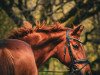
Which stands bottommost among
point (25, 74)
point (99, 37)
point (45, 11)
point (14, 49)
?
point (25, 74)

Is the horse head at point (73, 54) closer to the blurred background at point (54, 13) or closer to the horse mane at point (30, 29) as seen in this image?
the horse mane at point (30, 29)

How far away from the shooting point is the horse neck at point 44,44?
6242mm

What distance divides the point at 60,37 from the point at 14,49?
125 centimetres

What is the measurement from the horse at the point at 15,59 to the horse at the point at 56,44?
0.62 m

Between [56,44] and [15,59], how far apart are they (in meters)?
1.33

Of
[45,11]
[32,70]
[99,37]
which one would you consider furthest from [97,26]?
[32,70]

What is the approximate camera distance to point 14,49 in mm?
5348

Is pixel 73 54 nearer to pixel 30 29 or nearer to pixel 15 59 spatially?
pixel 30 29

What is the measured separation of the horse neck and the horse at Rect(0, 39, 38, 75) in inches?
24.2

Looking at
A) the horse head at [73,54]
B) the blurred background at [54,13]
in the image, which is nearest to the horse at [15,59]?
the horse head at [73,54]

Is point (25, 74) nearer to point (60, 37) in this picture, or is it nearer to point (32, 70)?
point (32, 70)

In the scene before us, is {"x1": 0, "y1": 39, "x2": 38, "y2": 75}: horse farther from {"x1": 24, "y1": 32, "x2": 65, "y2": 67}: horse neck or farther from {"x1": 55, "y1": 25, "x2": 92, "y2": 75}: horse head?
{"x1": 55, "y1": 25, "x2": 92, "y2": 75}: horse head

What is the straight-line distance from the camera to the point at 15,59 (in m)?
5.20

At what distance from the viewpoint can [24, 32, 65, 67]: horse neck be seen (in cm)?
624
